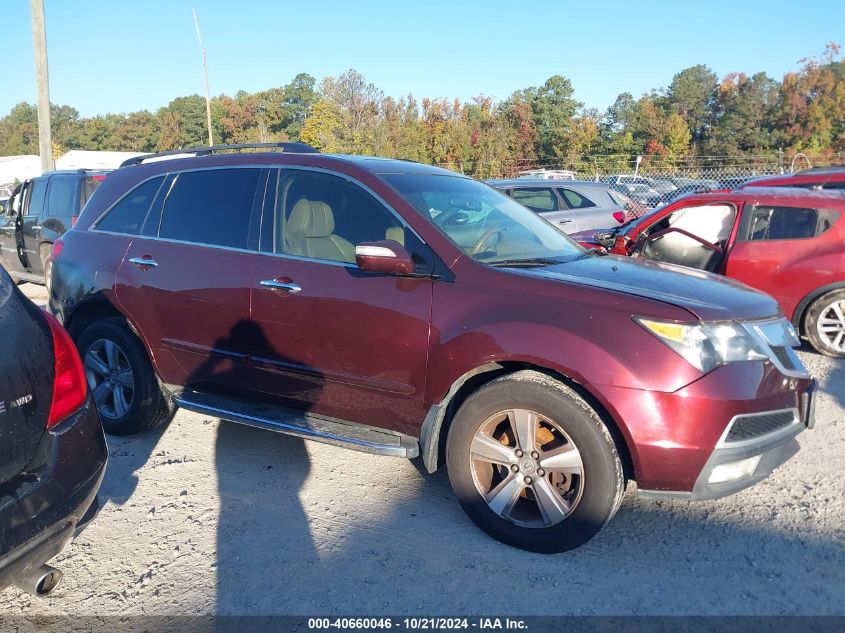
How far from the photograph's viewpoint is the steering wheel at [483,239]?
11.7ft

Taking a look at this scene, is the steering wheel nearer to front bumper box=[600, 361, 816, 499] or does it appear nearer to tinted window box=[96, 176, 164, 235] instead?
front bumper box=[600, 361, 816, 499]

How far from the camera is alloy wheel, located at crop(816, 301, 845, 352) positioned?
21.8 ft

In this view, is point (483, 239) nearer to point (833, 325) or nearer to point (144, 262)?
point (144, 262)

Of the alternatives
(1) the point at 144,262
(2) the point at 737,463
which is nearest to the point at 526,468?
(2) the point at 737,463

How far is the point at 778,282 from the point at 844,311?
642mm

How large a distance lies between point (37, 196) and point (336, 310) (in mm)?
8901

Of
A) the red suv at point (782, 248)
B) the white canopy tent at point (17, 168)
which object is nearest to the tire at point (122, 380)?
the red suv at point (782, 248)

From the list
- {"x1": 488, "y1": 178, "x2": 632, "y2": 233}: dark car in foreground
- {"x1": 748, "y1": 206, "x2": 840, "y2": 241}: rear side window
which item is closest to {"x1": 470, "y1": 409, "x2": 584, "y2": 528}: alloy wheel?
{"x1": 748, "y1": 206, "x2": 840, "y2": 241}: rear side window

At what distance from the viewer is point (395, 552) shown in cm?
326

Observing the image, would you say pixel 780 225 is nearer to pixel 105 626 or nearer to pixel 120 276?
pixel 120 276

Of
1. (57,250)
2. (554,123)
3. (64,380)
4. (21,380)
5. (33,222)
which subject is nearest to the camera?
(21,380)

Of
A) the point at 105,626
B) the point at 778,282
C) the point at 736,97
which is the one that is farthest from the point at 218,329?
the point at 736,97

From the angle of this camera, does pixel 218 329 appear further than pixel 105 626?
Yes

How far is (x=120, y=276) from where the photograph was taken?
453cm
